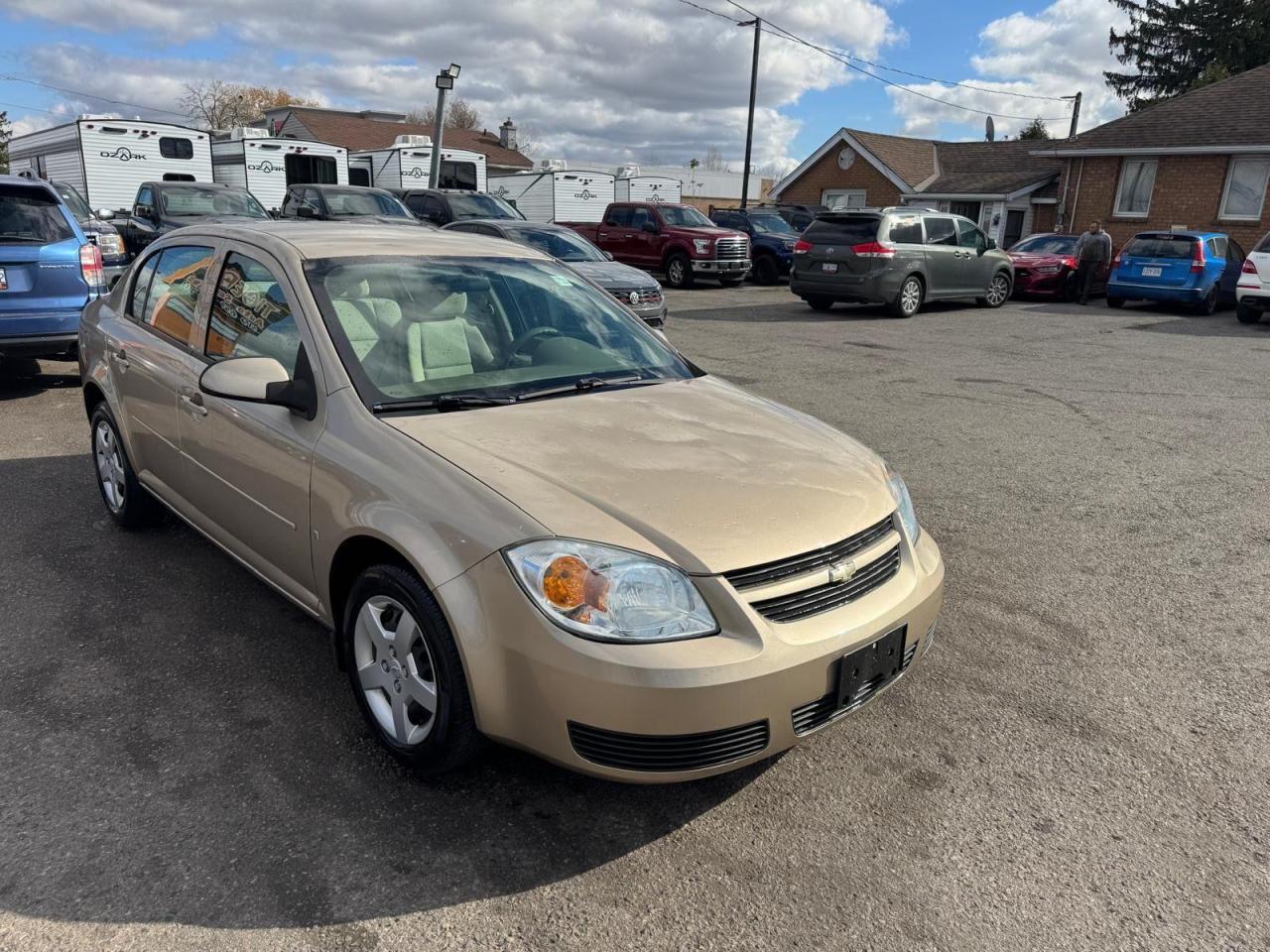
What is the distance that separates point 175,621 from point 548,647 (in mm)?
2276

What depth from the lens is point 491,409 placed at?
3059 millimetres

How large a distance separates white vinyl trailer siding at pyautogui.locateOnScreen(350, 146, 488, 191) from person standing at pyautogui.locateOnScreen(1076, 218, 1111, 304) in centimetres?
1510

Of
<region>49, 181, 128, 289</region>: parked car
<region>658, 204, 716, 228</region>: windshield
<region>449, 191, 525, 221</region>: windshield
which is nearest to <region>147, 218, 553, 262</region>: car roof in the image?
<region>49, 181, 128, 289</region>: parked car

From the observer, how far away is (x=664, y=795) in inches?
110

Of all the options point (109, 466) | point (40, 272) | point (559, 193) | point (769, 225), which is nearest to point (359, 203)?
point (40, 272)

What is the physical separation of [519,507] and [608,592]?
34 cm

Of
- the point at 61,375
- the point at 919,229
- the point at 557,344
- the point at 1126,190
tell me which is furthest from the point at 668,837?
the point at 1126,190

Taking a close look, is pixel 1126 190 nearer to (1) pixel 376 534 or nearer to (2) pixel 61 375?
(2) pixel 61 375

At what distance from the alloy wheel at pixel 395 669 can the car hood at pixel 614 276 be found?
28.4 feet

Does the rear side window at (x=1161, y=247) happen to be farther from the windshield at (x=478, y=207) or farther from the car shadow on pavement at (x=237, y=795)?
the car shadow on pavement at (x=237, y=795)

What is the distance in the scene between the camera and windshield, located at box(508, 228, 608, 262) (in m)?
12.6

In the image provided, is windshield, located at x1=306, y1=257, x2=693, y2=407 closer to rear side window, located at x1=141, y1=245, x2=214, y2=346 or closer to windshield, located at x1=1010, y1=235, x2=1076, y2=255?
rear side window, located at x1=141, y1=245, x2=214, y2=346

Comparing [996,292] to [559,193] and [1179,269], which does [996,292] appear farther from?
[559,193]

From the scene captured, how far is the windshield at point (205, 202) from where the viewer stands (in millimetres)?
14086
